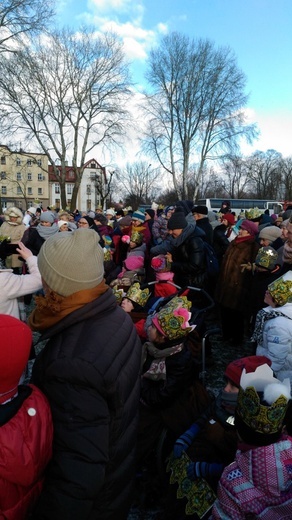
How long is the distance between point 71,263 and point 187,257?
3.41 metres

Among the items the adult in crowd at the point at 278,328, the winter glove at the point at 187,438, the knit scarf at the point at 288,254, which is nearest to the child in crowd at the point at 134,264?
the knit scarf at the point at 288,254

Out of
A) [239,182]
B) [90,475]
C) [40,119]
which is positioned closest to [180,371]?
[90,475]

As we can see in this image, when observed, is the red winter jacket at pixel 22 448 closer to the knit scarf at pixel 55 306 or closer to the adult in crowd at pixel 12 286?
the knit scarf at pixel 55 306

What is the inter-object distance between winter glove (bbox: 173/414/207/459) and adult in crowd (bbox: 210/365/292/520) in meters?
0.63

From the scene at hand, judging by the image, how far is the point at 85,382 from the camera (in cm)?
130

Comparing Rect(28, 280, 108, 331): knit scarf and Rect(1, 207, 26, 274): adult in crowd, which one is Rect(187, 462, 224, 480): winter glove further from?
Rect(1, 207, 26, 274): adult in crowd

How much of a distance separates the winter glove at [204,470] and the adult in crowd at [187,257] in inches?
112

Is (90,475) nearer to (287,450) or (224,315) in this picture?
(287,450)

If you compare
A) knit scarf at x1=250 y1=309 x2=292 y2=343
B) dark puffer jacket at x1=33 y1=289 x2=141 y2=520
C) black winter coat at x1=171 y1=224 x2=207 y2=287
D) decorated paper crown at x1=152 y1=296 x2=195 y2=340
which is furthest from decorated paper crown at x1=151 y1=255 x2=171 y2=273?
dark puffer jacket at x1=33 y1=289 x2=141 y2=520

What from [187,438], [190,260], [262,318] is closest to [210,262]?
[190,260]

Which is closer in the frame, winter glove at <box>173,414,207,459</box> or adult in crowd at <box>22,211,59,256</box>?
winter glove at <box>173,414,207,459</box>

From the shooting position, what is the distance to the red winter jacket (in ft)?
4.13

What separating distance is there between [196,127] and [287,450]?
2902 centimetres

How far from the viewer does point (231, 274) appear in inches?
213
